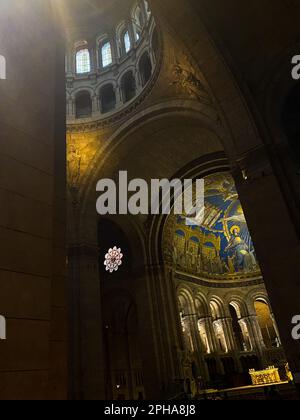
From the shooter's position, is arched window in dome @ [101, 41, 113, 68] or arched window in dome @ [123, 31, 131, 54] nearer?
arched window in dome @ [123, 31, 131, 54]

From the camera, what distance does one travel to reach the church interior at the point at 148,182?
2824 millimetres

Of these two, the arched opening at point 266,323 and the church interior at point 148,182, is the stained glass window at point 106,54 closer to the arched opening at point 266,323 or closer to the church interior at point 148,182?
the church interior at point 148,182

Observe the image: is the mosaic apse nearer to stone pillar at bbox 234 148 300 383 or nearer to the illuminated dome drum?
the illuminated dome drum

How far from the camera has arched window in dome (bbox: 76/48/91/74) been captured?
1612 cm

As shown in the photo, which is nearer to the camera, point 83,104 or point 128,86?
point 128,86

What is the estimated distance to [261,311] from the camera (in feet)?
91.1

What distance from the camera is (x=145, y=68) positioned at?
1400 cm

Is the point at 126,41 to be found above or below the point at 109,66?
above

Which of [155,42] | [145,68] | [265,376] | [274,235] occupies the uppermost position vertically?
[145,68]

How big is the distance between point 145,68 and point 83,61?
4242 mm

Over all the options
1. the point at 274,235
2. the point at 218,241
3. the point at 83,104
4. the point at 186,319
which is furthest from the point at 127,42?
the point at 186,319

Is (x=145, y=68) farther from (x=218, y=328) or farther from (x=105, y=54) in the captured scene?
(x=218, y=328)

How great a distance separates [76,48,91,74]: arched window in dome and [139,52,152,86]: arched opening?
343cm

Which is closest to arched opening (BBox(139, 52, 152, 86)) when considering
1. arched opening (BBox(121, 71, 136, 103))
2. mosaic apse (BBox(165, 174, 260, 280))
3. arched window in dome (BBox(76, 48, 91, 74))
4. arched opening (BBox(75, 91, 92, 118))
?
arched opening (BBox(121, 71, 136, 103))
